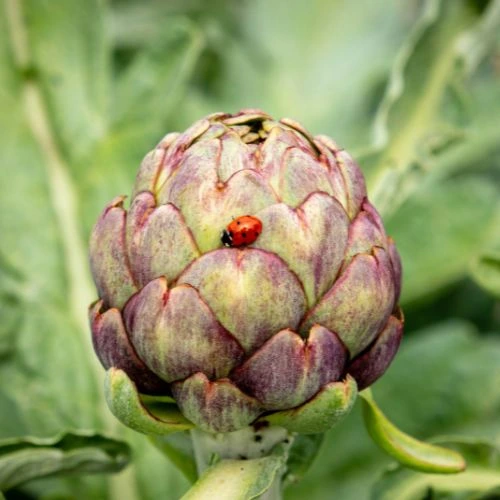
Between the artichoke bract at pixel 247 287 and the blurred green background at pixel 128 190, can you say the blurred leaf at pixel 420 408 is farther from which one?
the artichoke bract at pixel 247 287

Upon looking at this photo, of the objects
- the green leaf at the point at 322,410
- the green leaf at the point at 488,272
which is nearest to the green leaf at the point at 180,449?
the green leaf at the point at 322,410

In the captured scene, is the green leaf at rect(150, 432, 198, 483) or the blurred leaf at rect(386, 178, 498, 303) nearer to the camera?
the green leaf at rect(150, 432, 198, 483)

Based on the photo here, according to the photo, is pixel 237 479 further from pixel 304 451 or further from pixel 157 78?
pixel 157 78

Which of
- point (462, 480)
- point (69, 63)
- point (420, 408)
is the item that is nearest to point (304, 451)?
point (462, 480)

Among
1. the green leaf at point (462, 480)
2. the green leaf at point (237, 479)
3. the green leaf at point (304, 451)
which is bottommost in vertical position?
the green leaf at point (462, 480)

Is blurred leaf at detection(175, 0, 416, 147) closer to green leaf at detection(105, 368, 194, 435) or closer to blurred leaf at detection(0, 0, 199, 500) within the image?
blurred leaf at detection(0, 0, 199, 500)

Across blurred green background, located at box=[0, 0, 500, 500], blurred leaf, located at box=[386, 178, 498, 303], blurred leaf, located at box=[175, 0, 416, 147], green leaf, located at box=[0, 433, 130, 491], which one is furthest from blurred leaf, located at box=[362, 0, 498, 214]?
green leaf, located at box=[0, 433, 130, 491]

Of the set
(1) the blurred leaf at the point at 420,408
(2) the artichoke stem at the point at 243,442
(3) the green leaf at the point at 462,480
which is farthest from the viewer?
(1) the blurred leaf at the point at 420,408
